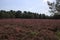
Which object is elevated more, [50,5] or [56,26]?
[50,5]

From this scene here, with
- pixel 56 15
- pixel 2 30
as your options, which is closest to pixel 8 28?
pixel 2 30

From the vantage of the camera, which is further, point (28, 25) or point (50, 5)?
point (50, 5)

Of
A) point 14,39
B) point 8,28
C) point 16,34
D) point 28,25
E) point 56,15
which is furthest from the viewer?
point 56,15

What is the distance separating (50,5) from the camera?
92.7 feet

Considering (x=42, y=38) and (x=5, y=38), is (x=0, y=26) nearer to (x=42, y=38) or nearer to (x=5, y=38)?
(x=5, y=38)

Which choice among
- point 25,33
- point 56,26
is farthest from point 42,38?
point 56,26

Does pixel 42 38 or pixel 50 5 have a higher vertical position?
pixel 50 5

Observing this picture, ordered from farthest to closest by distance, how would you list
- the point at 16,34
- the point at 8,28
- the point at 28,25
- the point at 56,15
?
the point at 56,15, the point at 28,25, the point at 8,28, the point at 16,34

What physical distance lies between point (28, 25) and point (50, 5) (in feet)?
44.9

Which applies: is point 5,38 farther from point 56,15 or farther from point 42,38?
point 56,15

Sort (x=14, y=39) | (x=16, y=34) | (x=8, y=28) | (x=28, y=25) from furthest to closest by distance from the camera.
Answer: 1. (x=28, y=25)
2. (x=8, y=28)
3. (x=16, y=34)
4. (x=14, y=39)

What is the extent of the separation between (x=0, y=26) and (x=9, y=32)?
6.40ft

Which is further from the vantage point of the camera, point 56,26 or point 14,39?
point 56,26

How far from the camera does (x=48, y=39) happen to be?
12094 mm
